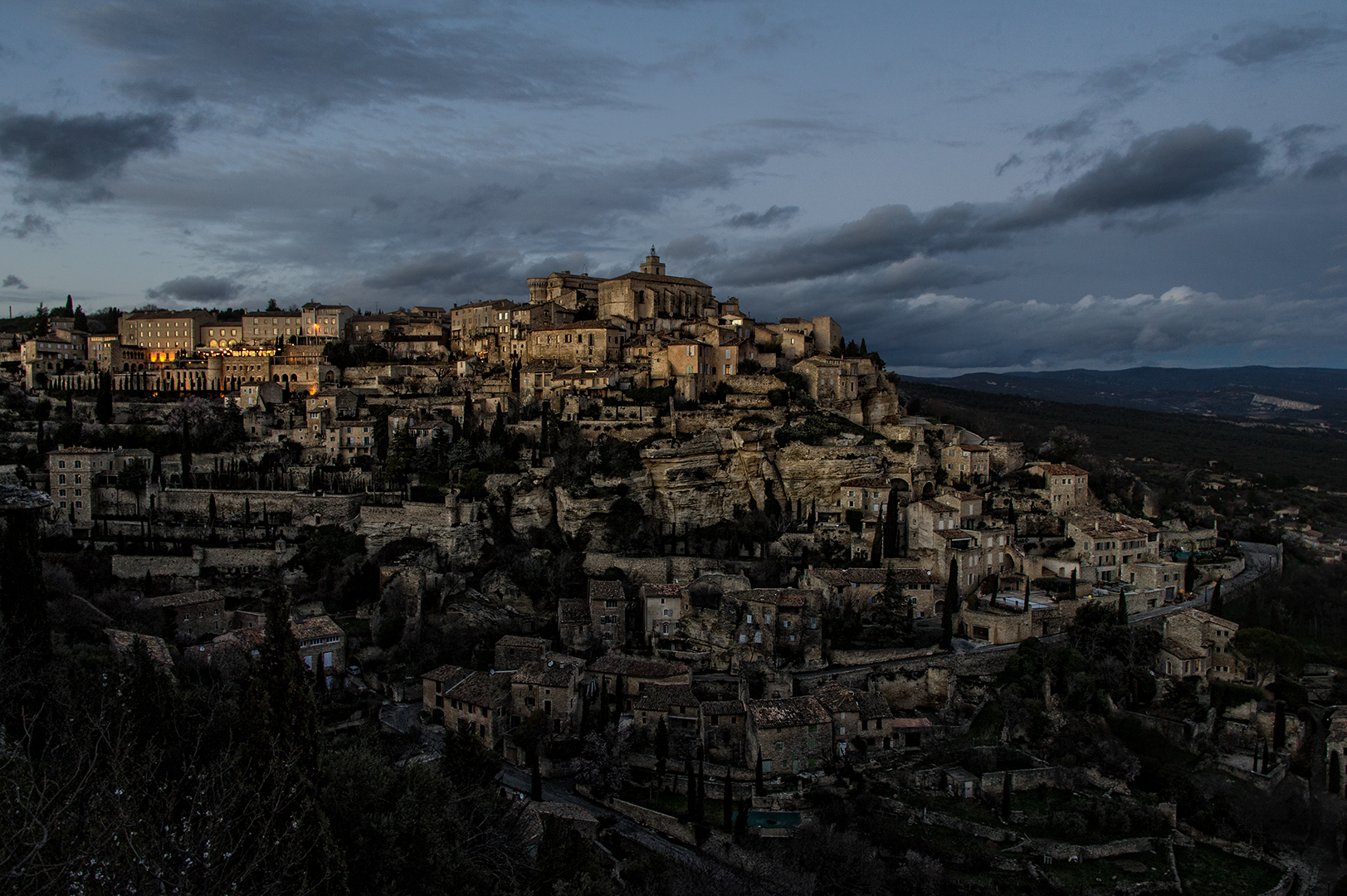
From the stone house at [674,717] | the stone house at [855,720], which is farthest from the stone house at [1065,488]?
the stone house at [674,717]

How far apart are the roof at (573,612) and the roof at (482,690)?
14.7 feet

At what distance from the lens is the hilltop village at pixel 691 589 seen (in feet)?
82.3

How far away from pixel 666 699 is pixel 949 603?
40.0 feet

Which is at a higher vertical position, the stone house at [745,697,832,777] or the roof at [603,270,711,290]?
the roof at [603,270,711,290]

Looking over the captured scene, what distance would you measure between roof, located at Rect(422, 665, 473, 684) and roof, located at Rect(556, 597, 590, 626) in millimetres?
4573

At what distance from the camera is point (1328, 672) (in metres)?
32.7

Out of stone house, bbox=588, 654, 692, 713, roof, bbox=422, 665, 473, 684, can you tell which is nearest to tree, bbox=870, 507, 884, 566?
stone house, bbox=588, 654, 692, 713

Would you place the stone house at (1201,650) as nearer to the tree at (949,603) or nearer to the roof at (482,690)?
the tree at (949,603)

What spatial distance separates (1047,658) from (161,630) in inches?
1320

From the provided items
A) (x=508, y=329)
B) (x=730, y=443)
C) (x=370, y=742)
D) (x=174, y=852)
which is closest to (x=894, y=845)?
(x=370, y=742)

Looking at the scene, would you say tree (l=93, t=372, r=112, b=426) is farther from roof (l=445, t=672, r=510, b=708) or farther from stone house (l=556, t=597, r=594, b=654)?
roof (l=445, t=672, r=510, b=708)

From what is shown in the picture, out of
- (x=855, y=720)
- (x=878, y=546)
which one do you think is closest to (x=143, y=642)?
(x=855, y=720)

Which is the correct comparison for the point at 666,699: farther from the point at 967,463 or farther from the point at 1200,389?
the point at 1200,389

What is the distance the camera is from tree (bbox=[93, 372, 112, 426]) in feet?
163
